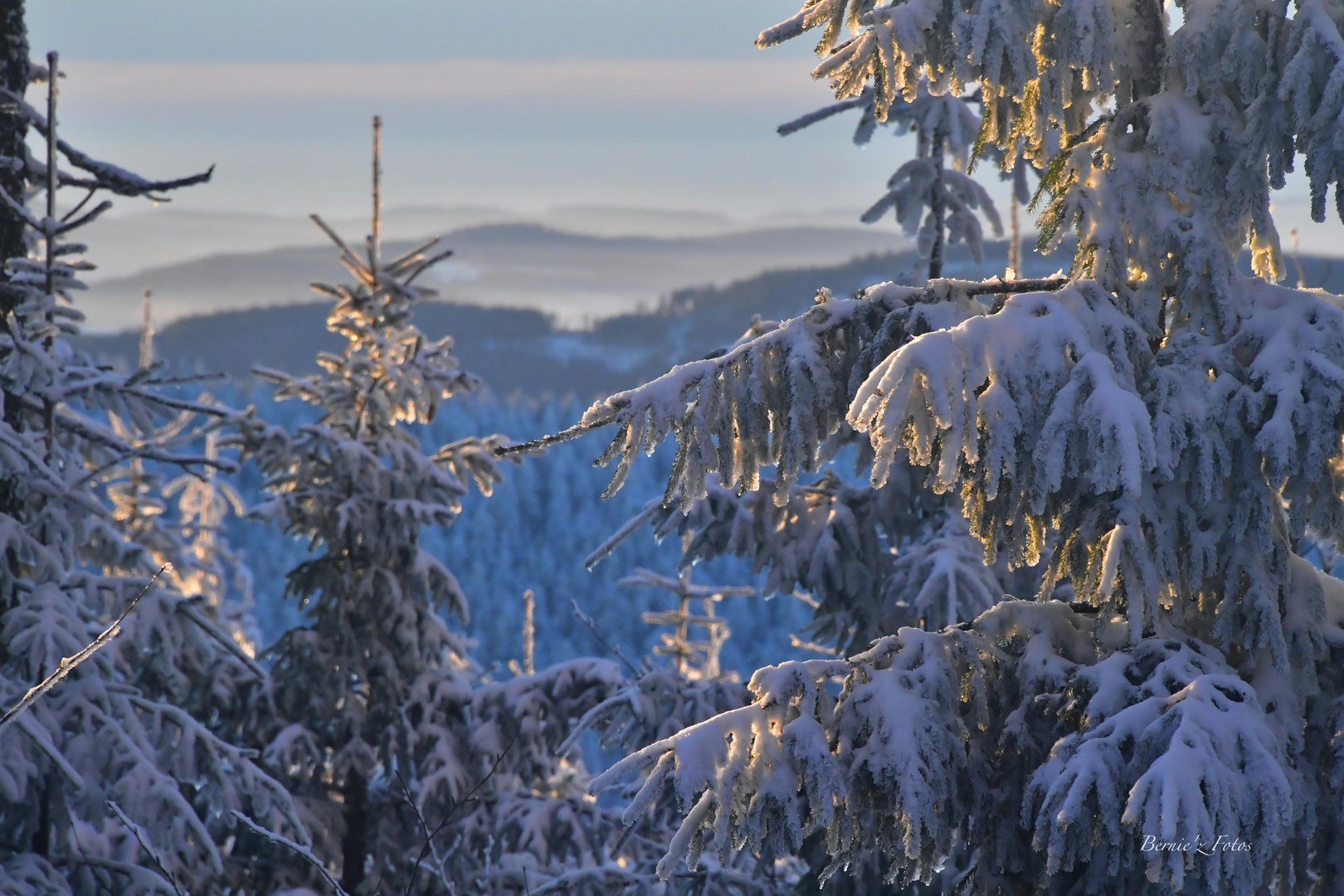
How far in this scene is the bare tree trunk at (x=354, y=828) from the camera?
11117mm

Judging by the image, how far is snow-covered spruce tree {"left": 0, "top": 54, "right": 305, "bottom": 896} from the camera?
719 cm

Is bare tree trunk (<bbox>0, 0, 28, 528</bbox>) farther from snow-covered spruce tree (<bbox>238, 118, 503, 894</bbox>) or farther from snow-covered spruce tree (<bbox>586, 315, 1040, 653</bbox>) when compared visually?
snow-covered spruce tree (<bbox>586, 315, 1040, 653</bbox>)

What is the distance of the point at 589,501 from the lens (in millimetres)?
71938

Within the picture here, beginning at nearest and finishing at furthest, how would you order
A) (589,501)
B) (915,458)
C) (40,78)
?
1. (915,458)
2. (40,78)
3. (589,501)

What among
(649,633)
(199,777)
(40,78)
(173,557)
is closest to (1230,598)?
(199,777)

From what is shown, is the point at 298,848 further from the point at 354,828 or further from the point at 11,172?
the point at 354,828

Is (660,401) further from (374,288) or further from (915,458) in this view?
(374,288)

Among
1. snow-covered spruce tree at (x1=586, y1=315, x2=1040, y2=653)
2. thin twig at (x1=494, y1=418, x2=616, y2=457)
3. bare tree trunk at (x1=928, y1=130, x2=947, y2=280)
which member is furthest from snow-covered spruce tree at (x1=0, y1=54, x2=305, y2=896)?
bare tree trunk at (x1=928, y1=130, x2=947, y2=280)

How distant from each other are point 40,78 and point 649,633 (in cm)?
5397

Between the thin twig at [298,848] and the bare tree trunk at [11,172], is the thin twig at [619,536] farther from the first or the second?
the bare tree trunk at [11,172]

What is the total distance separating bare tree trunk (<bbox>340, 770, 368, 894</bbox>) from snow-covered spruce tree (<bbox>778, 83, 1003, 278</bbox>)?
21.5 ft

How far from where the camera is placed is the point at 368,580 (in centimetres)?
1115

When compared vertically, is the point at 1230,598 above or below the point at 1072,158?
below

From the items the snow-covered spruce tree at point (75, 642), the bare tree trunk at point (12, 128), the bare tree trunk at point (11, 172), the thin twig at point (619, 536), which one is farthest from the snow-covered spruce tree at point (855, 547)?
the bare tree trunk at point (12, 128)
